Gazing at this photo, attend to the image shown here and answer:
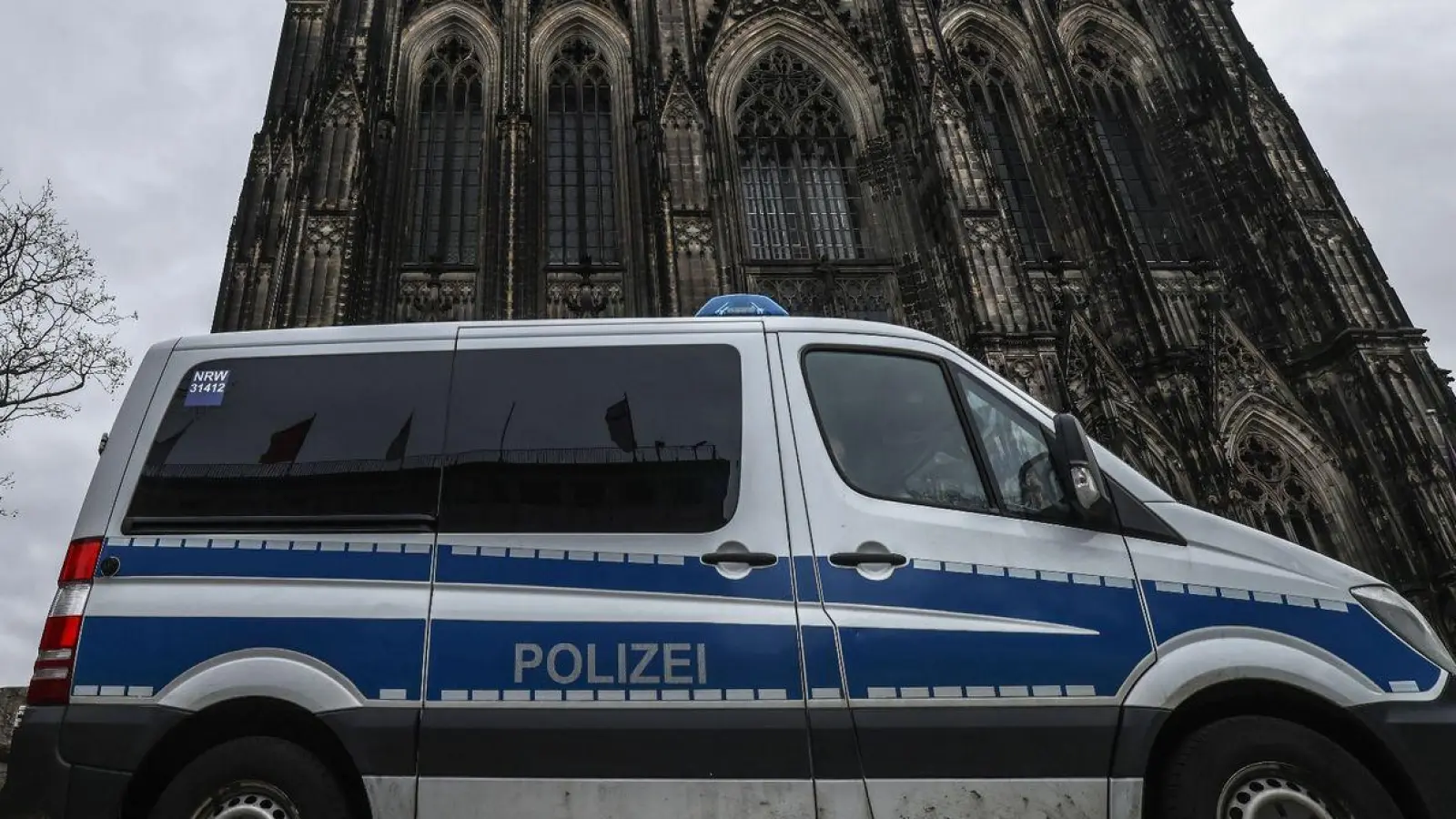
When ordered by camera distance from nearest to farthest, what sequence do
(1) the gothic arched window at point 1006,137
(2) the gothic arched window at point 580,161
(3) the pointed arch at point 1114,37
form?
Result: (2) the gothic arched window at point 580,161 → (1) the gothic arched window at point 1006,137 → (3) the pointed arch at point 1114,37

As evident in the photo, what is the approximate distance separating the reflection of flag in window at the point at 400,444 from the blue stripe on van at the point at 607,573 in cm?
51

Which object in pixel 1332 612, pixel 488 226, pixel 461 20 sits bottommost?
pixel 1332 612

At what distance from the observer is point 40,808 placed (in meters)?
2.66

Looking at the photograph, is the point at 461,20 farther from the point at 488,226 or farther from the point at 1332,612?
the point at 1332,612

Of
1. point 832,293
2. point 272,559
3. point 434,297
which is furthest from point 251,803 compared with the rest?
point 832,293

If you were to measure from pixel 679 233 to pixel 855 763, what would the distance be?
12648 mm

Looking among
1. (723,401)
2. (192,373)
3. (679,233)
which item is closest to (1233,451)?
(679,233)

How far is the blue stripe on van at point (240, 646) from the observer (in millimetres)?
2785

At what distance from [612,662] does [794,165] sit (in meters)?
16.1

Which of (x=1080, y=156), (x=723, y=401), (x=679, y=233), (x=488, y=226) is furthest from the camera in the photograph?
(x=1080, y=156)

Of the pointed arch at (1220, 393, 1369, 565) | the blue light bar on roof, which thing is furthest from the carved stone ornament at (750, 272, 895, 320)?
the blue light bar on roof

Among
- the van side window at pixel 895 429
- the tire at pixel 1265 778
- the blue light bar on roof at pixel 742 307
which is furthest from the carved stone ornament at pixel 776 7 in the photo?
the tire at pixel 1265 778

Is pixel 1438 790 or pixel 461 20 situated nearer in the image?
pixel 1438 790

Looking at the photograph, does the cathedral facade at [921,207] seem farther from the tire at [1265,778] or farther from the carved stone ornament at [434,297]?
the tire at [1265,778]
